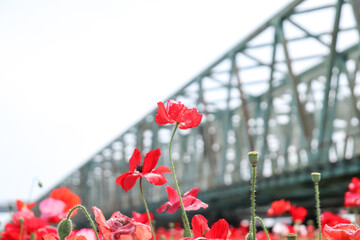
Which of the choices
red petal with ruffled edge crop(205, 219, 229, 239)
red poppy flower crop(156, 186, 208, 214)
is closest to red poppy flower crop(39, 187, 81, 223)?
red poppy flower crop(156, 186, 208, 214)

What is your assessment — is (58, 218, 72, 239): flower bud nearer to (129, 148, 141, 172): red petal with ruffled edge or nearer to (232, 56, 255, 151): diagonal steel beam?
(129, 148, 141, 172): red petal with ruffled edge

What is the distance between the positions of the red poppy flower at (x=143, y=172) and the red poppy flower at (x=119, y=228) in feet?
0.25

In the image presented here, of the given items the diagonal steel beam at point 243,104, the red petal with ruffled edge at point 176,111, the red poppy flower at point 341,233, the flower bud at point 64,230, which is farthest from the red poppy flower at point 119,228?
the diagonal steel beam at point 243,104

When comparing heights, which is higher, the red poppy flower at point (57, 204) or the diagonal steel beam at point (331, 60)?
the diagonal steel beam at point (331, 60)

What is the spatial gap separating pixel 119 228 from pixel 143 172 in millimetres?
155

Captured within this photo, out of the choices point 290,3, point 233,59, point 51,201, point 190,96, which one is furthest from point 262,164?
point 51,201

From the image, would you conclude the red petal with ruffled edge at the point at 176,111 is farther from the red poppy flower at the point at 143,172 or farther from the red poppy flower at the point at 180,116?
the red poppy flower at the point at 143,172

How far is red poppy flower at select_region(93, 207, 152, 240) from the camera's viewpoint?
106cm

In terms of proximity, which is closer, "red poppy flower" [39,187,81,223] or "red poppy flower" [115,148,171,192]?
"red poppy flower" [115,148,171,192]

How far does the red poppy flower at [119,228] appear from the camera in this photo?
3.48 ft

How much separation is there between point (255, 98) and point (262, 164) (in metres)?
8.99

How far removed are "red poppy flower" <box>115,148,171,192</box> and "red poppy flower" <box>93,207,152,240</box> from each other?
75 millimetres

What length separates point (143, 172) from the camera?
117 cm

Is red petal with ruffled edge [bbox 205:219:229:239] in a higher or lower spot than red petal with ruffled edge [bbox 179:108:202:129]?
lower
